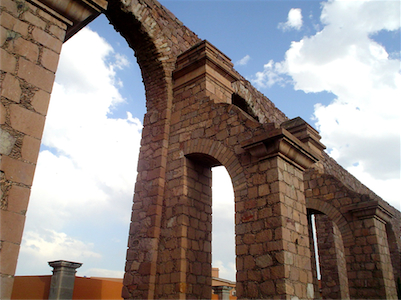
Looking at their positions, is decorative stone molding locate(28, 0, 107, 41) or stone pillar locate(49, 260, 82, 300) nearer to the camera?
decorative stone molding locate(28, 0, 107, 41)

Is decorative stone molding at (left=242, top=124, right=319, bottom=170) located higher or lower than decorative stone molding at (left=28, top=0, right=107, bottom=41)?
lower

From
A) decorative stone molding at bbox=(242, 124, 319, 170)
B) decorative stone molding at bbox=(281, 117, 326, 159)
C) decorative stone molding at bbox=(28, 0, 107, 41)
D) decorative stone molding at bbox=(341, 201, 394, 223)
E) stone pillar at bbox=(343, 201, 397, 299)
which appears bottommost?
stone pillar at bbox=(343, 201, 397, 299)

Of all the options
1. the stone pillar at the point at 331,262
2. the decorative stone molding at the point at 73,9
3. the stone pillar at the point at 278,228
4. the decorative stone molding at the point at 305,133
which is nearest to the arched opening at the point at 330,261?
the stone pillar at the point at 331,262

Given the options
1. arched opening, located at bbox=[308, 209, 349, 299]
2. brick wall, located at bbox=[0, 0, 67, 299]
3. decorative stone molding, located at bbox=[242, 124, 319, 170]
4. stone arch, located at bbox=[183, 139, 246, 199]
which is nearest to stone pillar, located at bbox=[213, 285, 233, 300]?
arched opening, located at bbox=[308, 209, 349, 299]

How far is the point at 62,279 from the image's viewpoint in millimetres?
7738

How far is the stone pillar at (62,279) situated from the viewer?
7660mm

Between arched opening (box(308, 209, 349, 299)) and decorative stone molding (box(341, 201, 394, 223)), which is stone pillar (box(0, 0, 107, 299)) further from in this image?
arched opening (box(308, 209, 349, 299))

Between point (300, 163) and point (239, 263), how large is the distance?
6.21 ft

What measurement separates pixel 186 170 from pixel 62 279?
395 cm

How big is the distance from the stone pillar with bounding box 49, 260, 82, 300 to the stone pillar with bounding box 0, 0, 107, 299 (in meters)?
5.94

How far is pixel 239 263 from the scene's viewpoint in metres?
5.14

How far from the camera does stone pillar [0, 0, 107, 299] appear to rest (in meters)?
2.48

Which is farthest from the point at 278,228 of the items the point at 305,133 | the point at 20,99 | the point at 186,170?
the point at 305,133

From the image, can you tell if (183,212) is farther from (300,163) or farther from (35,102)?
(35,102)
